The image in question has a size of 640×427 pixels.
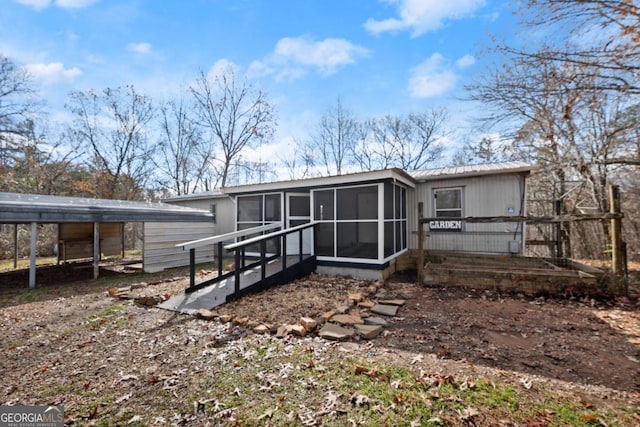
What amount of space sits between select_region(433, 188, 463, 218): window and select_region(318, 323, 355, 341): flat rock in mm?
6196

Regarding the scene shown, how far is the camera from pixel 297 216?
327 inches

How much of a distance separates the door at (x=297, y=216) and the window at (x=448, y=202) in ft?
13.9

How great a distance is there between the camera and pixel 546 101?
8625mm

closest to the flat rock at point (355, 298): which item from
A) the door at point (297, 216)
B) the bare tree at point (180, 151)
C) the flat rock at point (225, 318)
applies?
the flat rock at point (225, 318)

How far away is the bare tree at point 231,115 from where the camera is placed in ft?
69.2

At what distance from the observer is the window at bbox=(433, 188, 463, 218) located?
8586mm

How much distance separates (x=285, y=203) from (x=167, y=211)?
4.58 metres

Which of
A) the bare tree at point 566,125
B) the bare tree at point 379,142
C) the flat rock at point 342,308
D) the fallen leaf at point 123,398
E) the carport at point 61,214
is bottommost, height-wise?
the fallen leaf at point 123,398

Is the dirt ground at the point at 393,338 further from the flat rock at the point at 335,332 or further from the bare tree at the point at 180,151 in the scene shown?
the bare tree at the point at 180,151

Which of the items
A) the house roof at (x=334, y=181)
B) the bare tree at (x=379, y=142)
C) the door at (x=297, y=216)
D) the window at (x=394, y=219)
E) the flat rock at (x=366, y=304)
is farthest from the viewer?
the bare tree at (x=379, y=142)

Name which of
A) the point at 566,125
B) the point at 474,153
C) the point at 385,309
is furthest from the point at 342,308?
the point at 474,153

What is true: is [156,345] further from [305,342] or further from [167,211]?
[167,211]

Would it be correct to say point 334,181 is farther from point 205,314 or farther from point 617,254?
point 617,254

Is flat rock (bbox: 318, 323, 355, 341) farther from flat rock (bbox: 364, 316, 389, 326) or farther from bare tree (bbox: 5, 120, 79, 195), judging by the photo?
bare tree (bbox: 5, 120, 79, 195)
